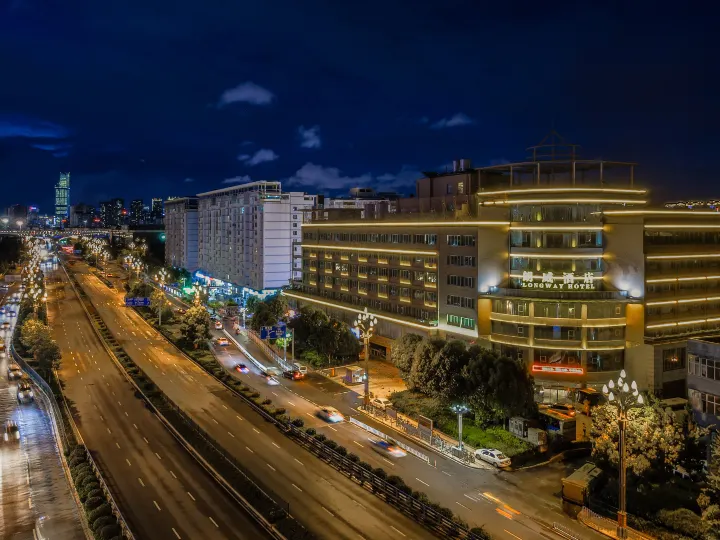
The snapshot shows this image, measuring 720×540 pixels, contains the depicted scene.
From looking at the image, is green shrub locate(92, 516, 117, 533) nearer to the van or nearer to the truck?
the truck

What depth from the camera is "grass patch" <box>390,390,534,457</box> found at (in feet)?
154

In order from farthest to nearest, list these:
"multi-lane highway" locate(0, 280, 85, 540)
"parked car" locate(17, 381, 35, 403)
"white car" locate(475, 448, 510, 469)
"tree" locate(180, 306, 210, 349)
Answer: "tree" locate(180, 306, 210, 349)
"parked car" locate(17, 381, 35, 403)
"white car" locate(475, 448, 510, 469)
"multi-lane highway" locate(0, 280, 85, 540)

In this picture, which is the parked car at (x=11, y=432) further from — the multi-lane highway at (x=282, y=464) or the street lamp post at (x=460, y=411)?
the street lamp post at (x=460, y=411)

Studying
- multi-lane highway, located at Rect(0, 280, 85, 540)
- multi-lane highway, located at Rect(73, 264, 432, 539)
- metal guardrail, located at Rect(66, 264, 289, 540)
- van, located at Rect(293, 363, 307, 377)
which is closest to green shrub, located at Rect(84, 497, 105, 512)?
multi-lane highway, located at Rect(0, 280, 85, 540)

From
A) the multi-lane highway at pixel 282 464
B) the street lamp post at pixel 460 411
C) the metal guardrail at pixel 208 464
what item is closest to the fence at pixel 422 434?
the street lamp post at pixel 460 411

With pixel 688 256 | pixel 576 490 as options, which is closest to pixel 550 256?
pixel 688 256

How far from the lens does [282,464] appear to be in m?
42.5

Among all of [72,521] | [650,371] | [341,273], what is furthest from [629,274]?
[72,521]

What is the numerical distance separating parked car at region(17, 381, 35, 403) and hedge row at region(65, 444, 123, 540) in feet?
74.7

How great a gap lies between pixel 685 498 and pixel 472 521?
1333cm

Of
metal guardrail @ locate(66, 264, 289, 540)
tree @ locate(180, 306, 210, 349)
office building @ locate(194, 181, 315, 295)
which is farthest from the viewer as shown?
office building @ locate(194, 181, 315, 295)

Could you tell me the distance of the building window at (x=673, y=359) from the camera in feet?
197

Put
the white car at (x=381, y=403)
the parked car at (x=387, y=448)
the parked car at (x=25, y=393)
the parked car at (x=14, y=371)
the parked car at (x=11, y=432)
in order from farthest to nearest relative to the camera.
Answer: the parked car at (x=14, y=371) < the parked car at (x=25, y=393) < the white car at (x=381, y=403) < the parked car at (x=11, y=432) < the parked car at (x=387, y=448)

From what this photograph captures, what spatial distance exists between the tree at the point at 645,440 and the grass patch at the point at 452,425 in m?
8.58
